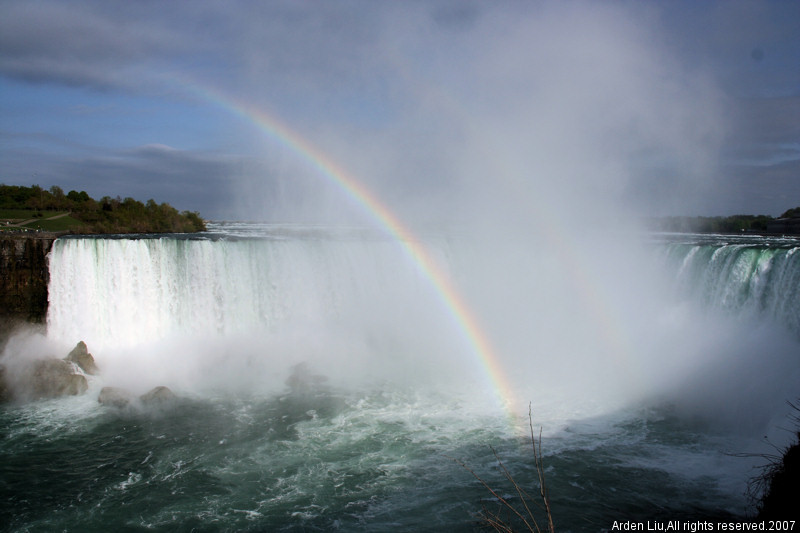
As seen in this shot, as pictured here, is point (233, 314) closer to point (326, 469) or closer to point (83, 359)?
point (83, 359)

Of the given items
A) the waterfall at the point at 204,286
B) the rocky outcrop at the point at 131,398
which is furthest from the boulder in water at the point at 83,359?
the rocky outcrop at the point at 131,398

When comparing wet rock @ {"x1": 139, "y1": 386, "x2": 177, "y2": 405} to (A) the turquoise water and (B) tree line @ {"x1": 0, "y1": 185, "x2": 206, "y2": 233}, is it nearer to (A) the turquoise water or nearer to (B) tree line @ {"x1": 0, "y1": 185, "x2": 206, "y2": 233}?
(A) the turquoise water

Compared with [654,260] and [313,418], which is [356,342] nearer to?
[313,418]

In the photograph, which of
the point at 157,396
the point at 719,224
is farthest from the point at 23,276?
the point at 719,224

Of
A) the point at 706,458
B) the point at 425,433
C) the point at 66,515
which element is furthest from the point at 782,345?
the point at 66,515

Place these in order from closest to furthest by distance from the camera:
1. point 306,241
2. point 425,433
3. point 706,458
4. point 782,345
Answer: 1. point 706,458
2. point 425,433
3. point 782,345
4. point 306,241
